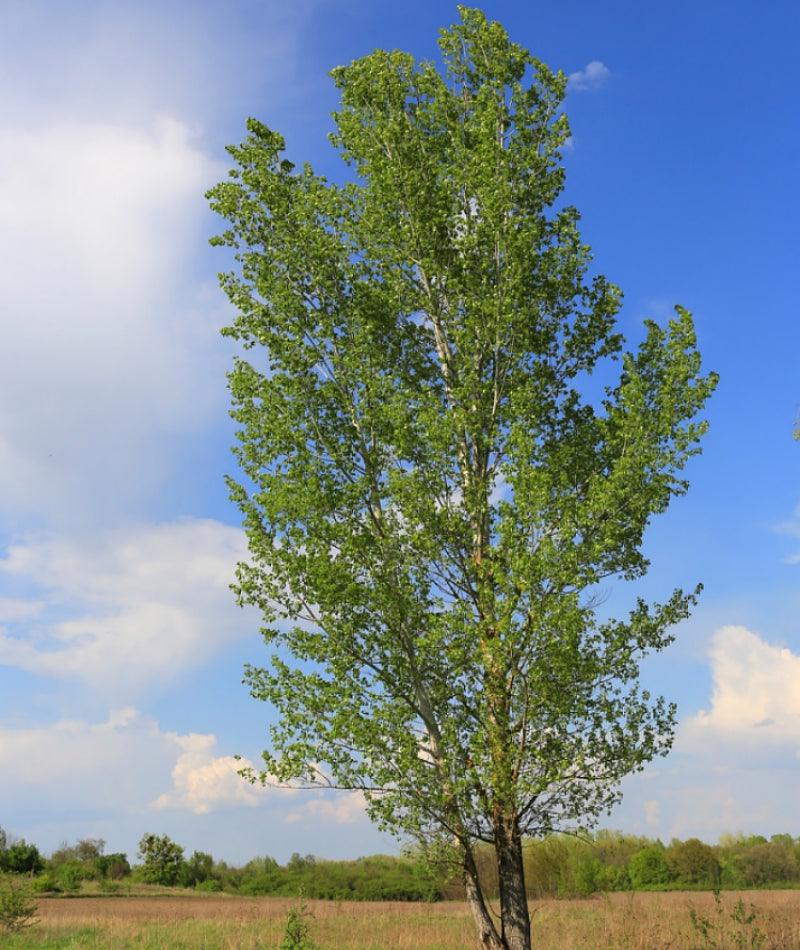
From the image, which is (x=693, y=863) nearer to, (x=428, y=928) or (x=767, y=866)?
(x=767, y=866)

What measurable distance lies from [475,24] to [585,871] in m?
30.1

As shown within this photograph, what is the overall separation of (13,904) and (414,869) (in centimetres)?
1439

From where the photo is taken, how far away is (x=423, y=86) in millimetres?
15156

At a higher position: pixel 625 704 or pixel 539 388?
pixel 539 388

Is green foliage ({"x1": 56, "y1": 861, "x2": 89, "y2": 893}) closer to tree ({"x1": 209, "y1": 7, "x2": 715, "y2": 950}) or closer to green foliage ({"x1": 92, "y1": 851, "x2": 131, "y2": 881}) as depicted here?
green foliage ({"x1": 92, "y1": 851, "x2": 131, "y2": 881})

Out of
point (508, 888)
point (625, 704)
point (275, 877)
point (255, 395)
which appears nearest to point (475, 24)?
point (255, 395)

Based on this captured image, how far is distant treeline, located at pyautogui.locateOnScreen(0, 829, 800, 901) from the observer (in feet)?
110

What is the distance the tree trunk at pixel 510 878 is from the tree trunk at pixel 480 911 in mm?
150

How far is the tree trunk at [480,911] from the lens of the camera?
37.6ft

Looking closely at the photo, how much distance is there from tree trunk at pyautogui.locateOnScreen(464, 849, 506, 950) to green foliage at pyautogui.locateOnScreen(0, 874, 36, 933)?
1380 cm

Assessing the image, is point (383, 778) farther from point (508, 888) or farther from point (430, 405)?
point (430, 405)

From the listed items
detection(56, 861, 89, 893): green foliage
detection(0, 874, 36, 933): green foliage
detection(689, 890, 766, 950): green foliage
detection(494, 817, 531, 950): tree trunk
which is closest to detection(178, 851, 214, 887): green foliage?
detection(56, 861, 89, 893): green foliage

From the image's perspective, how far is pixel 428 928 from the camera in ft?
64.3

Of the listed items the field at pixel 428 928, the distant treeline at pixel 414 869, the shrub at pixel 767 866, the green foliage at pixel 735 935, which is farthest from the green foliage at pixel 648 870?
the green foliage at pixel 735 935
